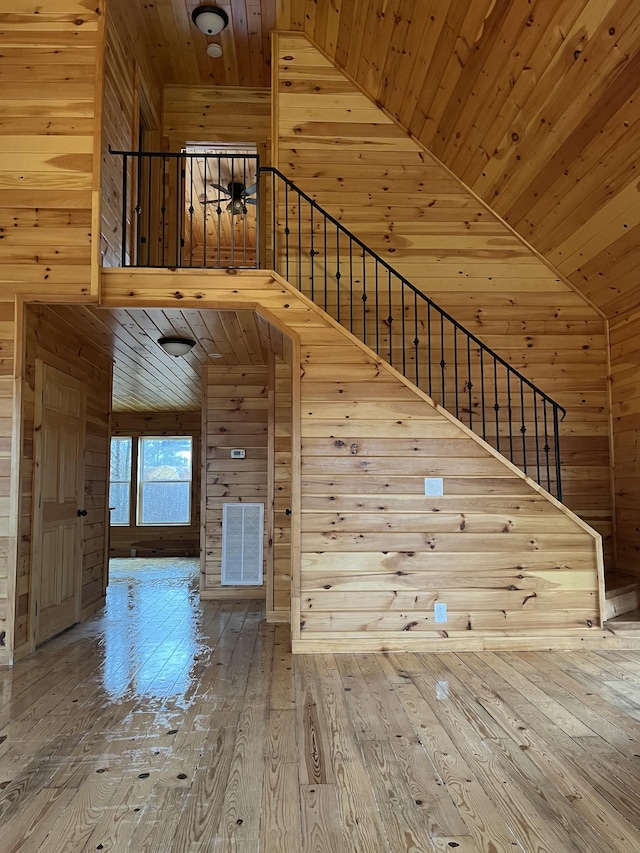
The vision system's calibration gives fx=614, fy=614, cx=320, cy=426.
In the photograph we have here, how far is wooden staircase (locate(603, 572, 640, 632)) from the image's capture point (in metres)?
4.23

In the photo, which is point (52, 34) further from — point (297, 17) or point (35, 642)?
point (35, 642)

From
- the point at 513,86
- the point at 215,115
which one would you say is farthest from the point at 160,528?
the point at 513,86

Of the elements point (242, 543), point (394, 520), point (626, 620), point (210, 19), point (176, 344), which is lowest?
point (626, 620)

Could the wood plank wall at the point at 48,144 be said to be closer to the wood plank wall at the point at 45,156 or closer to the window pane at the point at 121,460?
the wood plank wall at the point at 45,156

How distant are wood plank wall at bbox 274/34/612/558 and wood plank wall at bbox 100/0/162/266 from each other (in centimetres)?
127

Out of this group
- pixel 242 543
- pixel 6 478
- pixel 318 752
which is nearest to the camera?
pixel 318 752

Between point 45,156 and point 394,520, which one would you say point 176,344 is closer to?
point 45,156

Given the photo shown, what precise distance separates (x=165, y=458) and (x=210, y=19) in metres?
7.17

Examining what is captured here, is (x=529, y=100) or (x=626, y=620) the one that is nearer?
(x=529, y=100)

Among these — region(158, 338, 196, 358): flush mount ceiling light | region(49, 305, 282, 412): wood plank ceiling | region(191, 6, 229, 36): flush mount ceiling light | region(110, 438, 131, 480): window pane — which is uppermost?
region(191, 6, 229, 36): flush mount ceiling light

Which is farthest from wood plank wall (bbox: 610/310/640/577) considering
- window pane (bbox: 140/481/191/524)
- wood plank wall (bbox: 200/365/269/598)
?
window pane (bbox: 140/481/191/524)

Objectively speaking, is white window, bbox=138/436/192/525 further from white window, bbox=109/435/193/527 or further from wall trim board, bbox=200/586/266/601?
→ wall trim board, bbox=200/586/266/601

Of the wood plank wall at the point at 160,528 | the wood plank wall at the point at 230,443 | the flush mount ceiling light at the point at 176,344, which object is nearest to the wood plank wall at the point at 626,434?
the wood plank wall at the point at 230,443

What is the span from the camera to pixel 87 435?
559cm
